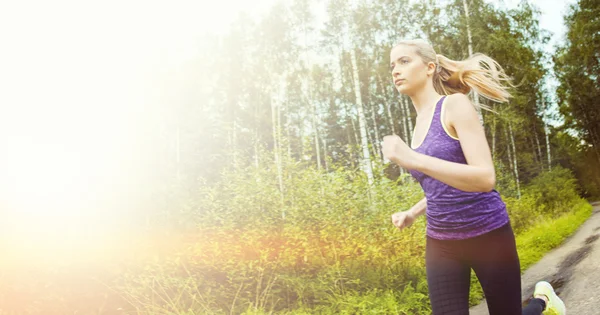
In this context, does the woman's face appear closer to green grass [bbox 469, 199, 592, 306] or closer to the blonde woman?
the blonde woman

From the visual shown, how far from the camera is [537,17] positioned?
19.7 metres

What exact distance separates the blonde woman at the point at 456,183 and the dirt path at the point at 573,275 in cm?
353

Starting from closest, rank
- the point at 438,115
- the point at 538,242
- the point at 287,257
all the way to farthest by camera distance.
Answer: the point at 438,115
the point at 287,257
the point at 538,242

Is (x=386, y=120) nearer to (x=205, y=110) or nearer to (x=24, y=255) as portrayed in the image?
(x=205, y=110)

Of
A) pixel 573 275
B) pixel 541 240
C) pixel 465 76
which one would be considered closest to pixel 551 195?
pixel 541 240

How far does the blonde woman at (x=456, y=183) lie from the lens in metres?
1.58

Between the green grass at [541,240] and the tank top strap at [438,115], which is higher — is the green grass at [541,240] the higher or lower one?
the lower one

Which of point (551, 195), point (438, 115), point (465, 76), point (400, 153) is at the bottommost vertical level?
point (551, 195)

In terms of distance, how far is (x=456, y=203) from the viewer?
180 cm

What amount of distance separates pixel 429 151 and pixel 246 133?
30.2m

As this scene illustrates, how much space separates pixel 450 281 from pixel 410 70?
3.16 ft

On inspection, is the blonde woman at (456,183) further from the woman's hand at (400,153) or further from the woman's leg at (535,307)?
the woman's leg at (535,307)

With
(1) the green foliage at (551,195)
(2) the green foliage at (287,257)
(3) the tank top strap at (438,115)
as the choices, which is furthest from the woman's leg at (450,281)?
(1) the green foliage at (551,195)

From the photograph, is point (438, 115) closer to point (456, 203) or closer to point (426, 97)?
point (426, 97)
